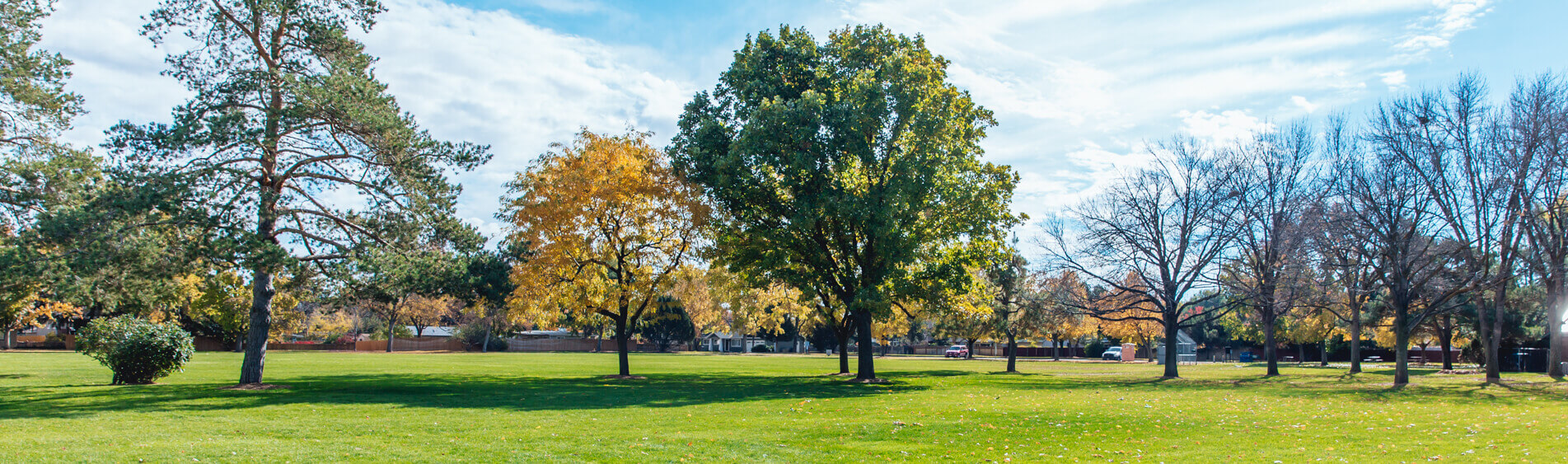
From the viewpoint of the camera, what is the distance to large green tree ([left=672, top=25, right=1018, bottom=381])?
26.1 m

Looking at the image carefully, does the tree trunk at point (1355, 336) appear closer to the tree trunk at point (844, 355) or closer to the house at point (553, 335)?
the tree trunk at point (844, 355)

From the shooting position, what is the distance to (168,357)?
80.6 feet

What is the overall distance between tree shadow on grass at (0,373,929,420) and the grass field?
98 mm

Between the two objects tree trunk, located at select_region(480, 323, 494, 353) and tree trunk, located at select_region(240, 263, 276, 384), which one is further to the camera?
tree trunk, located at select_region(480, 323, 494, 353)

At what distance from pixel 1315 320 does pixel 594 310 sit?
172 ft

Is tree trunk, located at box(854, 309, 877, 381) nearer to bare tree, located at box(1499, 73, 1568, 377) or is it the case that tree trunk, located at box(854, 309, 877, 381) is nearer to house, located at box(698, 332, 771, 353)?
bare tree, located at box(1499, 73, 1568, 377)

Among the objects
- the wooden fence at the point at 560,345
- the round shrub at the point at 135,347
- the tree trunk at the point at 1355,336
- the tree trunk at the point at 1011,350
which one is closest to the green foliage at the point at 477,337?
the wooden fence at the point at 560,345

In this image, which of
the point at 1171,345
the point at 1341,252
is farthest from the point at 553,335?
the point at 1341,252

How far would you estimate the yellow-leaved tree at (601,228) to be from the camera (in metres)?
29.6

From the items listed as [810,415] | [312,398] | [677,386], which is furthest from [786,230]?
[312,398]

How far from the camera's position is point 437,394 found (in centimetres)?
2180

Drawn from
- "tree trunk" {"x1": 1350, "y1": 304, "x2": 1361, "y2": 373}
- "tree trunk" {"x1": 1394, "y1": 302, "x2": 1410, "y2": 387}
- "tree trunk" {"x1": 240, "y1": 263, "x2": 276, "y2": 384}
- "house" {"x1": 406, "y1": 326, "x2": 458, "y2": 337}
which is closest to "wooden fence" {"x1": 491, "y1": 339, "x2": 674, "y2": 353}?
"house" {"x1": 406, "y1": 326, "x2": 458, "y2": 337}

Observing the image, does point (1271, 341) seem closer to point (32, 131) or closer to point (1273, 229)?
point (1273, 229)

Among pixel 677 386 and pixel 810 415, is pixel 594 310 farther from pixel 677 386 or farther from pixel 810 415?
pixel 810 415
